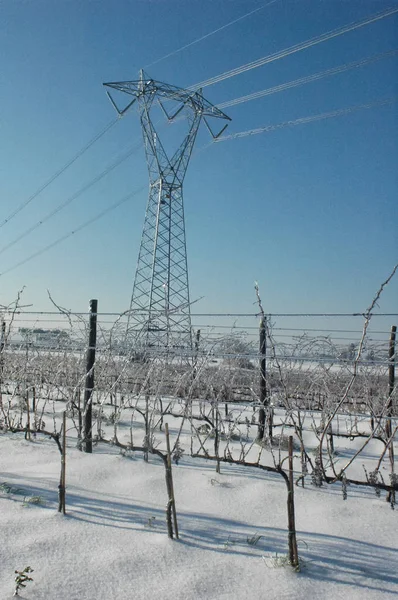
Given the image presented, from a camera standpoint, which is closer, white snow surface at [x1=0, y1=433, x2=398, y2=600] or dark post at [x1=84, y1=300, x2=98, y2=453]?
white snow surface at [x1=0, y1=433, x2=398, y2=600]

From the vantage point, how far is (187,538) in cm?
253

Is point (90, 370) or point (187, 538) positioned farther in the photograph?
point (90, 370)

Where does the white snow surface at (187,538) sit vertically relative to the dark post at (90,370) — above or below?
below

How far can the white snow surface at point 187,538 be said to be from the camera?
203cm

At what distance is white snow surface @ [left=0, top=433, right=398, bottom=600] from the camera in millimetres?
2031

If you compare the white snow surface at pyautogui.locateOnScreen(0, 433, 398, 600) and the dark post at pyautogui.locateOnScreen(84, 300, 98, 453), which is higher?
the dark post at pyautogui.locateOnScreen(84, 300, 98, 453)

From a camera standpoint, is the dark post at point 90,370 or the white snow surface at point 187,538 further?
the dark post at point 90,370

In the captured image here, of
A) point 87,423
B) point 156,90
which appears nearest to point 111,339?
point 87,423

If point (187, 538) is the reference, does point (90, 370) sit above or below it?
above

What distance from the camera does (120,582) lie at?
2033 mm

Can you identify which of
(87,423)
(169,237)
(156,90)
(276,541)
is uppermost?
(156,90)

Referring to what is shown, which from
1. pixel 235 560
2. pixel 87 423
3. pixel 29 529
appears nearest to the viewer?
pixel 235 560

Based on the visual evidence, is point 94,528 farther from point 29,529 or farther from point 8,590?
point 8,590

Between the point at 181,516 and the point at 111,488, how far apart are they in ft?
2.39
